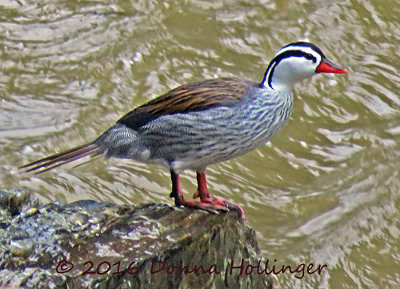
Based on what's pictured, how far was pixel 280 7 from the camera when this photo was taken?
1086 cm

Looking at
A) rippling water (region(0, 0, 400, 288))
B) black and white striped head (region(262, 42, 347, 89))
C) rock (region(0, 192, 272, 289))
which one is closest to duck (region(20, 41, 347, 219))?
black and white striped head (region(262, 42, 347, 89))

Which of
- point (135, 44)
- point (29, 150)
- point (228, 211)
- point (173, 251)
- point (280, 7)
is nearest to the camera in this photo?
point (173, 251)

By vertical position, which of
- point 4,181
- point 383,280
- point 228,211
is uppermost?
point 228,211

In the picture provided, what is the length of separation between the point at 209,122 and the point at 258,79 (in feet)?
12.9

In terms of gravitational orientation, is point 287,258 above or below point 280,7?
below

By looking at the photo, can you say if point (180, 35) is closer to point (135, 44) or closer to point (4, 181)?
point (135, 44)

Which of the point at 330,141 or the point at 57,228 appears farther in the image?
the point at 330,141

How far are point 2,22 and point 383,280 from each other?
16.9 ft

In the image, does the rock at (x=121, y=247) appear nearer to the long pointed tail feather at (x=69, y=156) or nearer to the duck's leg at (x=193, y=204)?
the duck's leg at (x=193, y=204)

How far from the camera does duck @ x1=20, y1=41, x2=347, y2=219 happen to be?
228 inches

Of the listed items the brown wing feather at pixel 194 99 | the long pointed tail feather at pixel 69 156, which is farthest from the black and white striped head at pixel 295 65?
the long pointed tail feather at pixel 69 156

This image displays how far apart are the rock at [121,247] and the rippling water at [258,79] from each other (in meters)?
2.20

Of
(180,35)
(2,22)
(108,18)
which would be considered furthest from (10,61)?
(180,35)

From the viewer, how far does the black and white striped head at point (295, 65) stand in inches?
234
